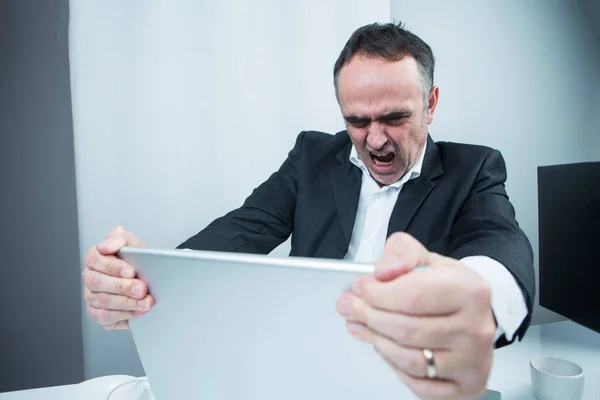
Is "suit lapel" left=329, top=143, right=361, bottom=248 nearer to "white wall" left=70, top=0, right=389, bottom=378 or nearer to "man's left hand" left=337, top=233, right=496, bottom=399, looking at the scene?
"white wall" left=70, top=0, right=389, bottom=378

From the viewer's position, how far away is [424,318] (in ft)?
1.13

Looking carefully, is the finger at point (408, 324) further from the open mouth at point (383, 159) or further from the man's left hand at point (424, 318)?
the open mouth at point (383, 159)

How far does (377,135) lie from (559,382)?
69cm

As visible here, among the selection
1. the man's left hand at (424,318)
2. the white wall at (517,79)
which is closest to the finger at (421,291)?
the man's left hand at (424,318)

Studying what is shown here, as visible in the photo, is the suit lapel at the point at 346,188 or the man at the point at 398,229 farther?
the suit lapel at the point at 346,188

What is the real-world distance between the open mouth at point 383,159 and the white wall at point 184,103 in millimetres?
522

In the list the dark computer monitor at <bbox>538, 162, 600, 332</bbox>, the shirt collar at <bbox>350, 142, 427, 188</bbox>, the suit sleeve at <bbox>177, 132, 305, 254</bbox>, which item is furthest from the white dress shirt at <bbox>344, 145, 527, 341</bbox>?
the dark computer monitor at <bbox>538, 162, 600, 332</bbox>

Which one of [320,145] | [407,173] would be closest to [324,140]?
[320,145]

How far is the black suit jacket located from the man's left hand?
0.55 meters

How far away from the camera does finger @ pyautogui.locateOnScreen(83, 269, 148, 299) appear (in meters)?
0.51

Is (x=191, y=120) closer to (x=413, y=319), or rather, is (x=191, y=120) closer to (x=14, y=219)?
(x=14, y=219)

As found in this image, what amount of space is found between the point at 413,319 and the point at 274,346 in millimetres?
149

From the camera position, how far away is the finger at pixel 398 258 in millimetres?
324

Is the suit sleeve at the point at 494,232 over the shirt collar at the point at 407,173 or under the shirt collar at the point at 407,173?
under
